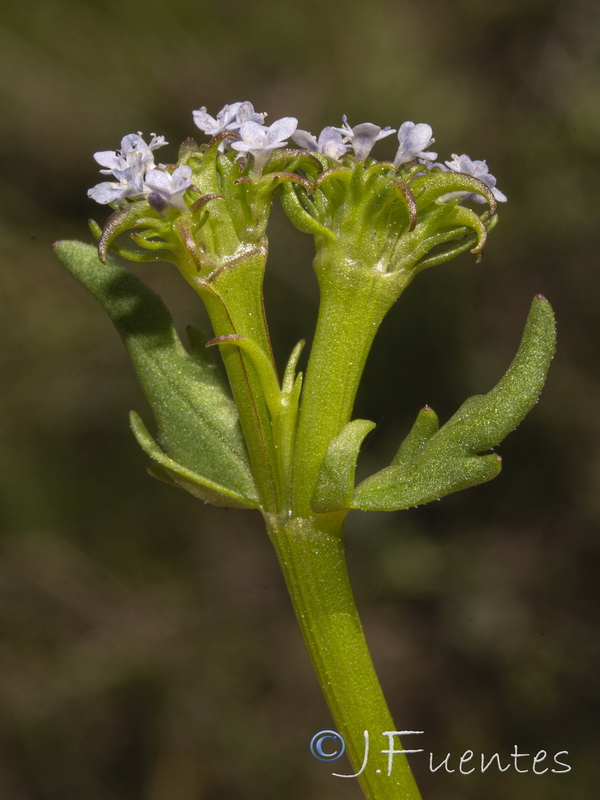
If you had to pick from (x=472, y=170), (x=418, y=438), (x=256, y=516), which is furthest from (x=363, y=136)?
(x=256, y=516)

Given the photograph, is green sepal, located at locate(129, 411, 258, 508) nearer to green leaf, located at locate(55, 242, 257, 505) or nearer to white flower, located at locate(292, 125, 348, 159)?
green leaf, located at locate(55, 242, 257, 505)

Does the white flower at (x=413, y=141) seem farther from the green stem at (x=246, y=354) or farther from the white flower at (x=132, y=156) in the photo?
the white flower at (x=132, y=156)

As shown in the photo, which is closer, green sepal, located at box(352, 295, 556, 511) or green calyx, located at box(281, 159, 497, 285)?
green sepal, located at box(352, 295, 556, 511)

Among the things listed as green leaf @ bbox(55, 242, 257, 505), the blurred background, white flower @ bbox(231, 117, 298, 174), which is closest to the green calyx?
white flower @ bbox(231, 117, 298, 174)

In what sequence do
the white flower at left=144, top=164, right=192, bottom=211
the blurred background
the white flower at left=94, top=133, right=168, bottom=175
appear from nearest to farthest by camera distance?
the white flower at left=144, top=164, right=192, bottom=211 < the white flower at left=94, top=133, right=168, bottom=175 < the blurred background

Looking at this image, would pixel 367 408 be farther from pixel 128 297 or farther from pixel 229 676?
pixel 128 297

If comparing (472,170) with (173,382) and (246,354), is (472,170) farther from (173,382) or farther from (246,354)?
(173,382)

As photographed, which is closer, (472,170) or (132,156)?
(132,156)
